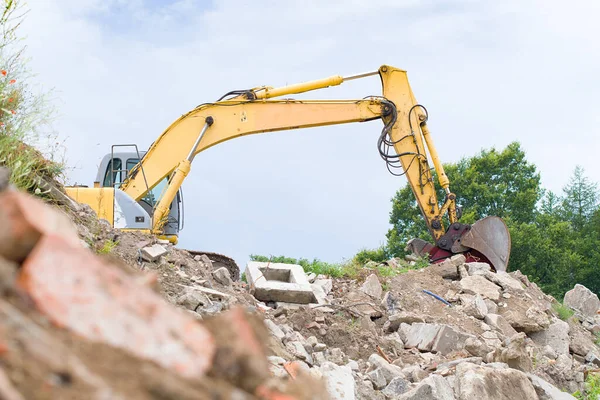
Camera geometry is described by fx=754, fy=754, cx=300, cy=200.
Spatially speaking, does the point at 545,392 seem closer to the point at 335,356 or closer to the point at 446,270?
the point at 335,356

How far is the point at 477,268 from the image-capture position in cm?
1462

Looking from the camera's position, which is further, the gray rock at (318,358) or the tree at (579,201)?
the tree at (579,201)

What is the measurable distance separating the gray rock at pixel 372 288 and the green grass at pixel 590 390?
386cm

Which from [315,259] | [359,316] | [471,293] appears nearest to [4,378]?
[359,316]

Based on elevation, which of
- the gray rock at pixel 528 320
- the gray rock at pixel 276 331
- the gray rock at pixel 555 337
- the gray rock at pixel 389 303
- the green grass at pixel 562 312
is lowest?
the green grass at pixel 562 312

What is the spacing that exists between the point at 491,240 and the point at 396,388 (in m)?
8.50

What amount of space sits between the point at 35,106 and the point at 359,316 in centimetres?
609

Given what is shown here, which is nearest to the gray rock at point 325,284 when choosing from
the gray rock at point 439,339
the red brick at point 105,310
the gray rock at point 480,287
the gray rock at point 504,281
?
the gray rock at point 480,287

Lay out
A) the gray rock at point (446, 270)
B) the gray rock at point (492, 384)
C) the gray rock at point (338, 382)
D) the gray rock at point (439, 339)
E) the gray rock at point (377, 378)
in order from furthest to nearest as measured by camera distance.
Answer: the gray rock at point (446, 270)
the gray rock at point (439, 339)
the gray rock at point (377, 378)
the gray rock at point (492, 384)
the gray rock at point (338, 382)

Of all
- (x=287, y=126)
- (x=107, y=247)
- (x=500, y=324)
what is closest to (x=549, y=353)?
(x=500, y=324)

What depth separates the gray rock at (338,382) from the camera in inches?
251

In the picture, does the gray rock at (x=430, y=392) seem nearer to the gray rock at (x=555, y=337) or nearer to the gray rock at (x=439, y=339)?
the gray rock at (x=439, y=339)

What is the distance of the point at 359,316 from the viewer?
1120 cm

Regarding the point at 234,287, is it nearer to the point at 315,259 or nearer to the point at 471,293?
the point at 471,293
